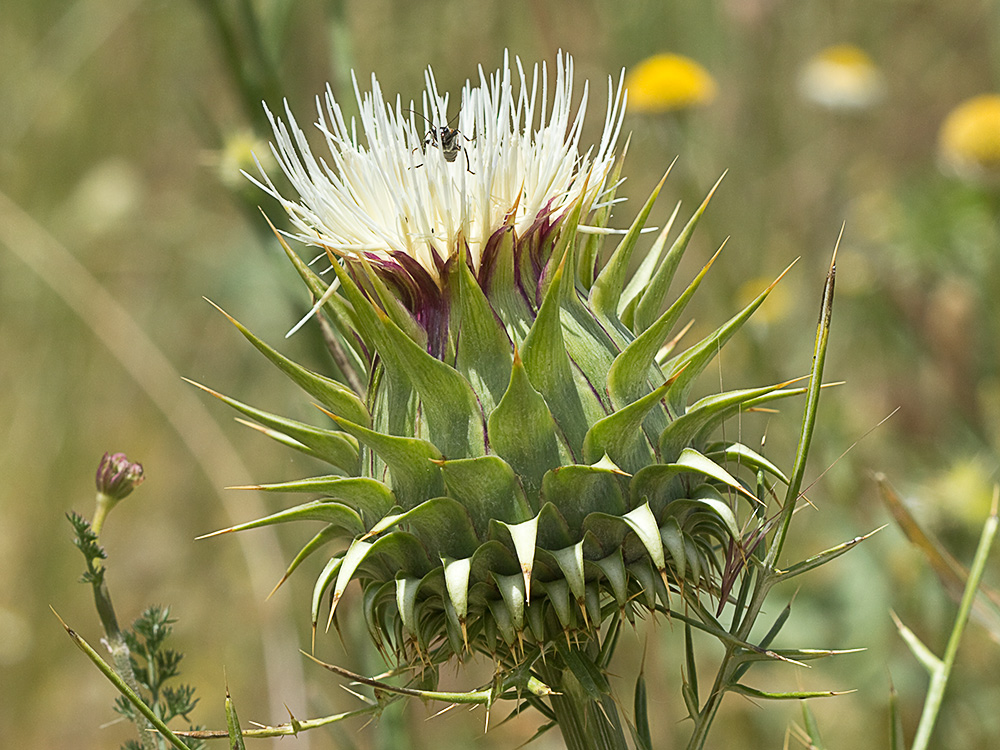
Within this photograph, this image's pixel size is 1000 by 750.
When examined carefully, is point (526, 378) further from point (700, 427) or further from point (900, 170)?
point (900, 170)

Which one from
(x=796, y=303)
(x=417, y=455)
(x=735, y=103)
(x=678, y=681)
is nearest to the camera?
(x=417, y=455)

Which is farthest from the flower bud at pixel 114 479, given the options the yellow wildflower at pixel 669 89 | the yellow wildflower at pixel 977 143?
the yellow wildflower at pixel 977 143

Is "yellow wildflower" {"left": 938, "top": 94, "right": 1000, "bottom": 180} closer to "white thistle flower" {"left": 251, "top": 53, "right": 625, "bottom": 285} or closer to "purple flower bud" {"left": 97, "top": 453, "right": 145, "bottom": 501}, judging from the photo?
"white thistle flower" {"left": 251, "top": 53, "right": 625, "bottom": 285}

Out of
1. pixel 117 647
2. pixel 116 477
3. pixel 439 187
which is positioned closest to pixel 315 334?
pixel 116 477

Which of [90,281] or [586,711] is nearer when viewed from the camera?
[586,711]

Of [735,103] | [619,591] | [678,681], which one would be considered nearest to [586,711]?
[619,591]

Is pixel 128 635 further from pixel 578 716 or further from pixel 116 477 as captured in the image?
pixel 578 716
